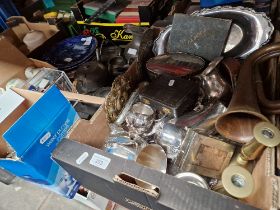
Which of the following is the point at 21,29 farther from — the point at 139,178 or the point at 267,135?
the point at 267,135

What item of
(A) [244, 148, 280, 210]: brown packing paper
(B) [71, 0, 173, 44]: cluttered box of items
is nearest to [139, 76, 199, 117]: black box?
(A) [244, 148, 280, 210]: brown packing paper

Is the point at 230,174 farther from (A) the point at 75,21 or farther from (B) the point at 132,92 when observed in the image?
(A) the point at 75,21

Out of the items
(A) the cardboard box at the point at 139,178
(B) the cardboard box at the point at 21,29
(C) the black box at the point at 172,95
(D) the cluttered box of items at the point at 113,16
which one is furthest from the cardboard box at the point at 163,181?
(B) the cardboard box at the point at 21,29

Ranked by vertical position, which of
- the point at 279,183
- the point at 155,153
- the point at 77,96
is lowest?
the point at 155,153

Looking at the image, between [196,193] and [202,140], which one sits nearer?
[196,193]

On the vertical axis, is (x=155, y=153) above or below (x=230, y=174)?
below

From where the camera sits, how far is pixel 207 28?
0.97m

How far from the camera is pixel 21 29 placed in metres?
1.63

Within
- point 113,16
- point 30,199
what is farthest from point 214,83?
point 30,199

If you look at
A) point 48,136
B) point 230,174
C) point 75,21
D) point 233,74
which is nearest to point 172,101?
point 233,74

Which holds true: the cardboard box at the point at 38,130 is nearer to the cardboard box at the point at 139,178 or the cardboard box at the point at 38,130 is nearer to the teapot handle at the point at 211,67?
the cardboard box at the point at 139,178

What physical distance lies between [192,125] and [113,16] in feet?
2.99

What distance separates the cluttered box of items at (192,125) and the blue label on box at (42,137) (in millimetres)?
110

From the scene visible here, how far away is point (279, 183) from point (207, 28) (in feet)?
2.20
